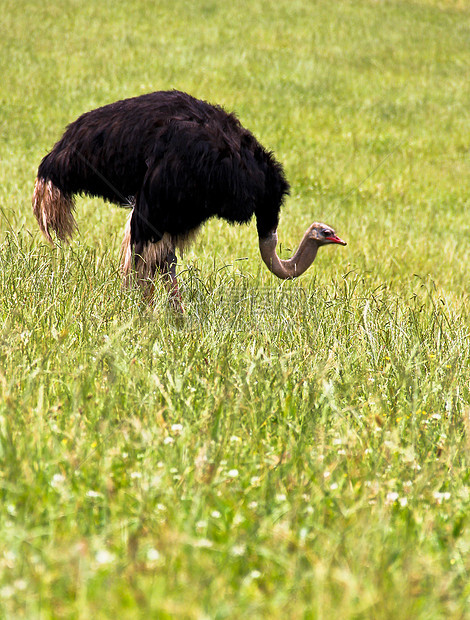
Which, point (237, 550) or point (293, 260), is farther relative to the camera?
point (293, 260)

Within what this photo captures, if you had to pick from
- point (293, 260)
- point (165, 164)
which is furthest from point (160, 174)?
point (293, 260)

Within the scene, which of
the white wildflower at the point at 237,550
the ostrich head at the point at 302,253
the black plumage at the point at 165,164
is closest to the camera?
the white wildflower at the point at 237,550

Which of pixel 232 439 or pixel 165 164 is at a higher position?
pixel 165 164

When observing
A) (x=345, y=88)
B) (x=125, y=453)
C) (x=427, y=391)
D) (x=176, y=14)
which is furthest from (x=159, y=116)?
(x=176, y=14)

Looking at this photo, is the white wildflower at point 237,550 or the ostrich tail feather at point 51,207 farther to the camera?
the ostrich tail feather at point 51,207

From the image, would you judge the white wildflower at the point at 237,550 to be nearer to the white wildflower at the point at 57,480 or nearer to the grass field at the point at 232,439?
the grass field at the point at 232,439

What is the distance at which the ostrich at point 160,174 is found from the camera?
5.01 metres

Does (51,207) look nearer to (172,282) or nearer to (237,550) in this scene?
(172,282)

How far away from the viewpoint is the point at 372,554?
7.37ft

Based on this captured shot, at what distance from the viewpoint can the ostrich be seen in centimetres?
501

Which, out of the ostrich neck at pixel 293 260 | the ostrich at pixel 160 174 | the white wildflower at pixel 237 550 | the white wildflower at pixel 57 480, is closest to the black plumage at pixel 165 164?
the ostrich at pixel 160 174

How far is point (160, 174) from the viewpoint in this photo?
16.4ft

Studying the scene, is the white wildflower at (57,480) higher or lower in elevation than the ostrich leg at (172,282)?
higher

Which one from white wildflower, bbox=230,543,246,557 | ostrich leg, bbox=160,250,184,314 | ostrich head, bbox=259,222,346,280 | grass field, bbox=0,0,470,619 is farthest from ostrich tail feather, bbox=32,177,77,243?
white wildflower, bbox=230,543,246,557
